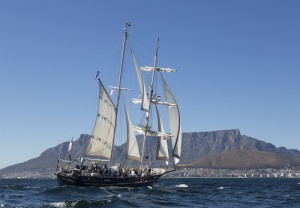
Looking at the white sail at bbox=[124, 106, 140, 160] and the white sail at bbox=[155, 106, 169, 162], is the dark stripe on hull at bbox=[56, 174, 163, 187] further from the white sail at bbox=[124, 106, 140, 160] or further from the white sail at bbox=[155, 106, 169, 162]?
the white sail at bbox=[155, 106, 169, 162]

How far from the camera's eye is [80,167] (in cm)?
8631

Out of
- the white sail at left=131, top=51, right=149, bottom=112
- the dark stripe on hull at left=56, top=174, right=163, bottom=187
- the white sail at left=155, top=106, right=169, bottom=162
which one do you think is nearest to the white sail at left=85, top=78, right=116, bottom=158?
the dark stripe on hull at left=56, top=174, right=163, bottom=187

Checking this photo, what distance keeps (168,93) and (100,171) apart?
24.6m

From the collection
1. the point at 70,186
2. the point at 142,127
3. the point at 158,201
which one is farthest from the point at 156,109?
the point at 158,201

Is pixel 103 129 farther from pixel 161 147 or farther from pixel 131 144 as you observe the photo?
pixel 161 147

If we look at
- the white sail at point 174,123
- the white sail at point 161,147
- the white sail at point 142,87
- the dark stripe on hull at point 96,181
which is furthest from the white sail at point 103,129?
the white sail at point 174,123

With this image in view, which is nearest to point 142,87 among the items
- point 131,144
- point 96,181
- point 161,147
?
point 131,144

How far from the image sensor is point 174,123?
9994 cm

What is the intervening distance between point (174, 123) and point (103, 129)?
18430mm

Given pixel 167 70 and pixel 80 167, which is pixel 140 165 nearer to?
pixel 80 167

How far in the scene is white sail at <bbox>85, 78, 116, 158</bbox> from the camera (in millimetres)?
88188

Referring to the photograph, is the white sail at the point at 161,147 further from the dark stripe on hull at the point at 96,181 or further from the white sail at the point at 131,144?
the dark stripe on hull at the point at 96,181

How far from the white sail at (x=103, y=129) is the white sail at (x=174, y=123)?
15219 millimetres

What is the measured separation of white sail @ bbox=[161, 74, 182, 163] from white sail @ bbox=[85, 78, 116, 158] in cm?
1522
